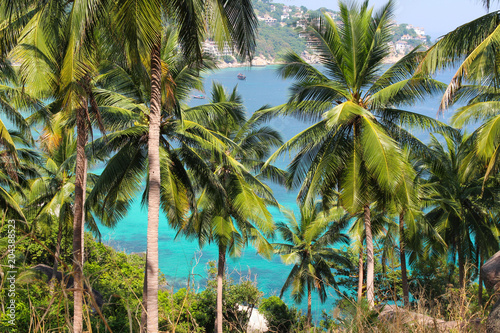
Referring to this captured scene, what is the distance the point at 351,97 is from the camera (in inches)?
465

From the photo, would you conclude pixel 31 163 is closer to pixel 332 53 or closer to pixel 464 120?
pixel 332 53

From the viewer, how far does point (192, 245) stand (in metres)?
58.7

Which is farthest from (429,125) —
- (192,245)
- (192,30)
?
(192,245)

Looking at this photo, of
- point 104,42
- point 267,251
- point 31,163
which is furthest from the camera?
point 31,163

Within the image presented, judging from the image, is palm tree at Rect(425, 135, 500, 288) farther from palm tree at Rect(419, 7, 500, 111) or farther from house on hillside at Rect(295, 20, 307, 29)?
palm tree at Rect(419, 7, 500, 111)

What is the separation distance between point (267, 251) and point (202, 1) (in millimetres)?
10407

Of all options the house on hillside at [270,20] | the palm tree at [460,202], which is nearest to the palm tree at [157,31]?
the palm tree at [460,202]

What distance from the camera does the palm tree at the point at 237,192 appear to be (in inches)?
538

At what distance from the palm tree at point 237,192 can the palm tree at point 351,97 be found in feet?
6.18

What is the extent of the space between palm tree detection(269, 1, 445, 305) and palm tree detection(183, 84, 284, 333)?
1.88m

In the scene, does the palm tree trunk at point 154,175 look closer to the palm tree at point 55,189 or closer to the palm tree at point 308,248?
the palm tree at point 55,189

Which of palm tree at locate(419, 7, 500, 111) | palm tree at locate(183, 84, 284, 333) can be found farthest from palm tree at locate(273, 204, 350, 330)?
palm tree at locate(419, 7, 500, 111)

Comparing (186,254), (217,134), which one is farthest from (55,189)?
(186,254)

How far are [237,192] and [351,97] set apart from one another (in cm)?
462
